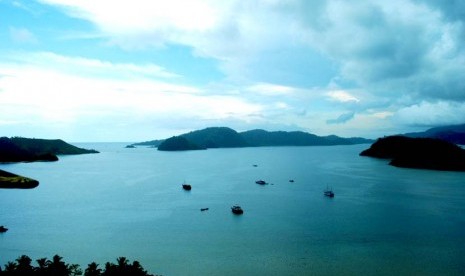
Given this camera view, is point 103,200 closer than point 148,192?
Yes

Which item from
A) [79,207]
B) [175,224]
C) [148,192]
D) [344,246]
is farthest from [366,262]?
[148,192]

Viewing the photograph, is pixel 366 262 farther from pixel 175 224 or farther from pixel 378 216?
pixel 175 224

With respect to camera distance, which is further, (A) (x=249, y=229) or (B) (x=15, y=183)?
(B) (x=15, y=183)

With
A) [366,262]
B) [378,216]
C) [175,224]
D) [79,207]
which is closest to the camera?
[366,262]

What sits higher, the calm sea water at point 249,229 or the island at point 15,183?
the island at point 15,183

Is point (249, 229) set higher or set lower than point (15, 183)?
lower

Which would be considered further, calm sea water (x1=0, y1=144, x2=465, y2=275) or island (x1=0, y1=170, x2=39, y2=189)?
island (x1=0, y1=170, x2=39, y2=189)

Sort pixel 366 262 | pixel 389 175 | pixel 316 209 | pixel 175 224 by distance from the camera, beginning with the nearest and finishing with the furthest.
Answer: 1. pixel 366 262
2. pixel 175 224
3. pixel 316 209
4. pixel 389 175

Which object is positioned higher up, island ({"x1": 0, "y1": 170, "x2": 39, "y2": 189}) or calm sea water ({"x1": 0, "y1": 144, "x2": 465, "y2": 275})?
island ({"x1": 0, "y1": 170, "x2": 39, "y2": 189})
